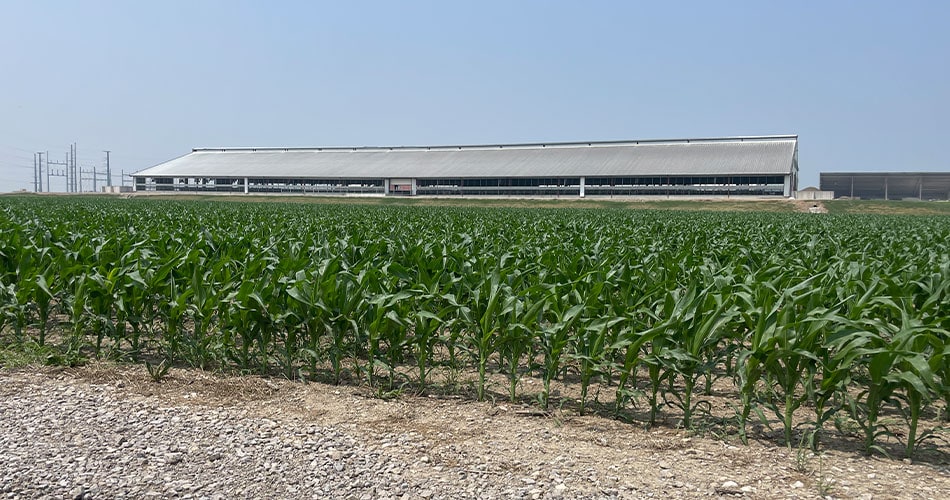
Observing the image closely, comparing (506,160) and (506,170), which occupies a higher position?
(506,160)

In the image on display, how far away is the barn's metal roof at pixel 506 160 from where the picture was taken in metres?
82.1

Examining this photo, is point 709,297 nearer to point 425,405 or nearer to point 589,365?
point 589,365

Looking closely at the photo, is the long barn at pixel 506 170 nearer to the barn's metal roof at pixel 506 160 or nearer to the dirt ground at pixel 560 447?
the barn's metal roof at pixel 506 160

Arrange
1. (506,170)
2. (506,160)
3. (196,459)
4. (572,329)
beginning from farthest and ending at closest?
(506,160), (506,170), (572,329), (196,459)

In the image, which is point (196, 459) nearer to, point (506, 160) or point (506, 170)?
point (506, 170)

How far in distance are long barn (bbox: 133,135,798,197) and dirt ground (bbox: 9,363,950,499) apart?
3086 inches

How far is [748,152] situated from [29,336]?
86.9 meters

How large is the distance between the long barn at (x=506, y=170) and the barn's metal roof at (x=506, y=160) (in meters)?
0.14

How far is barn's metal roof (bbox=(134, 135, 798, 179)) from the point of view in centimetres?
8212

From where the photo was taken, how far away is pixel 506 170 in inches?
3516

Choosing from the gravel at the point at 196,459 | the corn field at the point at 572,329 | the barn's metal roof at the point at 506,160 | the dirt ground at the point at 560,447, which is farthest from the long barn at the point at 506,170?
the gravel at the point at 196,459

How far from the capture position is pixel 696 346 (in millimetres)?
4887

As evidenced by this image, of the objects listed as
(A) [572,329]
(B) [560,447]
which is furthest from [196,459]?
(A) [572,329]

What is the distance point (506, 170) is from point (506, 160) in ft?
16.1
